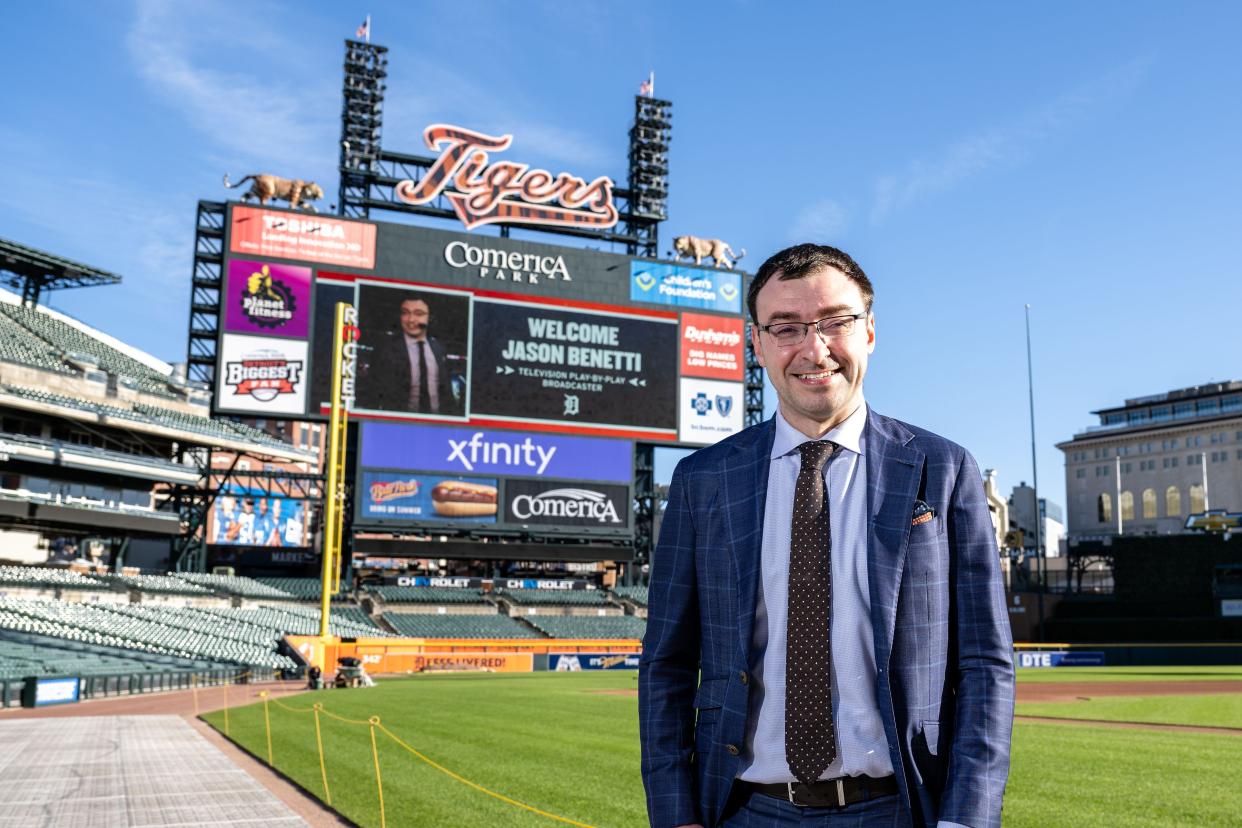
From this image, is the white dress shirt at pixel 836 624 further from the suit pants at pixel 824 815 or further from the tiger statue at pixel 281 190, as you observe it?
the tiger statue at pixel 281 190

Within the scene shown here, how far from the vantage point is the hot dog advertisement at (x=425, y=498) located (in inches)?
1938

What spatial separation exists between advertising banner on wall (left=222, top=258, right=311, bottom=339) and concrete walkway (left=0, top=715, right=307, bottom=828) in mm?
29745

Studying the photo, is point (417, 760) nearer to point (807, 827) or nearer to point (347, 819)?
point (347, 819)

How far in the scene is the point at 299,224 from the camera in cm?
4959

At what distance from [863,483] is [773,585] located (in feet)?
1.21

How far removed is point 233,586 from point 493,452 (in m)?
13.8

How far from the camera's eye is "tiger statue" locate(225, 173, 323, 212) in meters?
50.0

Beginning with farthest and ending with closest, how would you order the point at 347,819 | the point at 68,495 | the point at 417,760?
the point at 68,495
the point at 417,760
the point at 347,819

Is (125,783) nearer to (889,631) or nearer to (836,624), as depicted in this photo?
(836,624)

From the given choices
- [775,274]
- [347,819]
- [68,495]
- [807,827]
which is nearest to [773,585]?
[807,827]

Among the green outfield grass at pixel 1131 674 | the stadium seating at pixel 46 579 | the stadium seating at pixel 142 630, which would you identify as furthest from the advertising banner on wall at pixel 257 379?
the green outfield grass at pixel 1131 674

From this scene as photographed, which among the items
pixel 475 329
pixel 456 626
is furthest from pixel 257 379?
pixel 456 626

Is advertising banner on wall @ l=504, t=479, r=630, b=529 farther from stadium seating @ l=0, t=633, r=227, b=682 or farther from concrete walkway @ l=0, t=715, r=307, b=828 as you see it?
concrete walkway @ l=0, t=715, r=307, b=828

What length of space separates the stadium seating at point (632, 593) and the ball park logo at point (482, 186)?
19.7 meters
